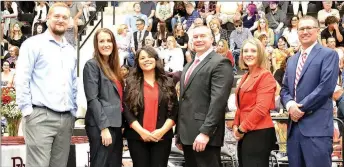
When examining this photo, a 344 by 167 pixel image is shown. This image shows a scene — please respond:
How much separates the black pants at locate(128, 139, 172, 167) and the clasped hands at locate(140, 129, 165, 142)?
0.07 meters

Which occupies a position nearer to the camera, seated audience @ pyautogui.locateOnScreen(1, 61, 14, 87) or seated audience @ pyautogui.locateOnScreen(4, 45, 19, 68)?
seated audience @ pyautogui.locateOnScreen(1, 61, 14, 87)

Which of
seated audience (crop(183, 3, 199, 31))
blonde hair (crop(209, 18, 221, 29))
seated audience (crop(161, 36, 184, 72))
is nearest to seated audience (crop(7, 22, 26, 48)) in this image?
seated audience (crop(183, 3, 199, 31))

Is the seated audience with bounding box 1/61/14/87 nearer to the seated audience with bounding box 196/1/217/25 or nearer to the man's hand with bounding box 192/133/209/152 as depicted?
the seated audience with bounding box 196/1/217/25

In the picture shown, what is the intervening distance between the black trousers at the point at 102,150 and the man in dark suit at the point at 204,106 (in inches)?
24.0

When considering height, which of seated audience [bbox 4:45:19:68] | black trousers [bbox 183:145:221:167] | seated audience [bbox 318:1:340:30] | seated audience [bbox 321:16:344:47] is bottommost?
black trousers [bbox 183:145:221:167]

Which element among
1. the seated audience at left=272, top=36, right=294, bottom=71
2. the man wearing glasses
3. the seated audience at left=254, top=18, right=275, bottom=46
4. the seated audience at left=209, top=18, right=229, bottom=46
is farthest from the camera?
the seated audience at left=254, top=18, right=275, bottom=46

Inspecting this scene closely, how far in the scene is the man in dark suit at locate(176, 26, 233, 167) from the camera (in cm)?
630

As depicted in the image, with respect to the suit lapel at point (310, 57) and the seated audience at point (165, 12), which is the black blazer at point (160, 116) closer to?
the suit lapel at point (310, 57)

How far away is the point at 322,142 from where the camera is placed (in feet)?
20.5

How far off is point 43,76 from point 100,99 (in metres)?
0.62

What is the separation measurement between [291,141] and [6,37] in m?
13.3

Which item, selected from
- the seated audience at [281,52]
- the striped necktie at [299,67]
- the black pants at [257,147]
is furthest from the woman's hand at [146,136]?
the seated audience at [281,52]

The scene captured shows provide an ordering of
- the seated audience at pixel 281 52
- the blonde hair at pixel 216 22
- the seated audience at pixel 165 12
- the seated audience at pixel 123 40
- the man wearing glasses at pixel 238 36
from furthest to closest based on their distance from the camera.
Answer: the seated audience at pixel 165 12
the seated audience at pixel 123 40
the blonde hair at pixel 216 22
the man wearing glasses at pixel 238 36
the seated audience at pixel 281 52

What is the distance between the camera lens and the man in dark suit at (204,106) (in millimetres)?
6297
